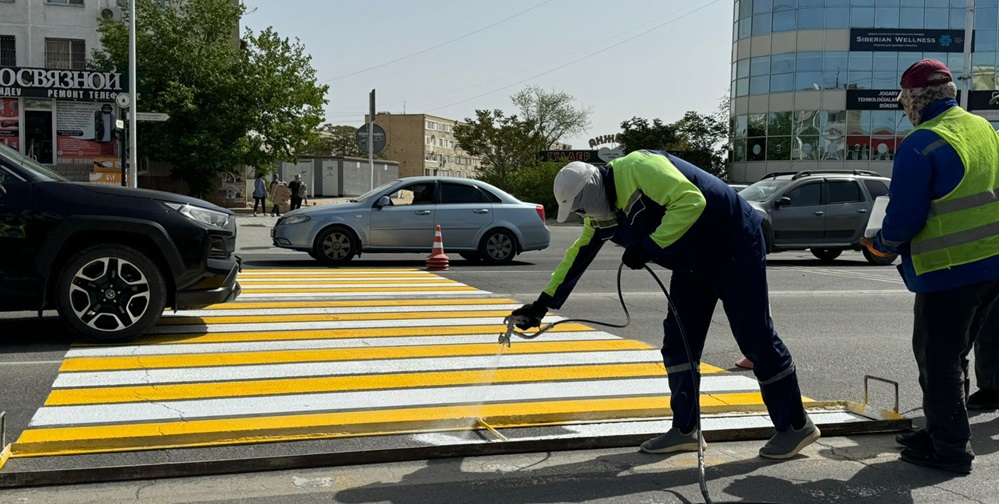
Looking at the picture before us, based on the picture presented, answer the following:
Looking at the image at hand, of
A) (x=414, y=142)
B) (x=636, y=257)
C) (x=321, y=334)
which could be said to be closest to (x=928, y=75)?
(x=636, y=257)

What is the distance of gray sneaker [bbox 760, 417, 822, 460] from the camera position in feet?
16.0

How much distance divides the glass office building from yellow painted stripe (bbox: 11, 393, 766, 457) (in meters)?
48.4

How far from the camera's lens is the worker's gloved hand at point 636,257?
431 cm

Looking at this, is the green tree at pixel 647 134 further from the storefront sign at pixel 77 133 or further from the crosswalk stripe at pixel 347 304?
the crosswalk stripe at pixel 347 304

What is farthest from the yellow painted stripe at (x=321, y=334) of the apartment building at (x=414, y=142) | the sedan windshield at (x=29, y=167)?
the apartment building at (x=414, y=142)

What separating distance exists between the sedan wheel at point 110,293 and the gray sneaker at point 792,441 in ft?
16.5

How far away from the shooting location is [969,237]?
4.66 metres

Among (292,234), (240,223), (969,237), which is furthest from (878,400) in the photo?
(240,223)

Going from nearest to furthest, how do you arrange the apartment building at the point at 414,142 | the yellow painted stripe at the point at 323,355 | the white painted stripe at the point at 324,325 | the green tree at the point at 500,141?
the yellow painted stripe at the point at 323,355 < the white painted stripe at the point at 324,325 < the green tree at the point at 500,141 < the apartment building at the point at 414,142

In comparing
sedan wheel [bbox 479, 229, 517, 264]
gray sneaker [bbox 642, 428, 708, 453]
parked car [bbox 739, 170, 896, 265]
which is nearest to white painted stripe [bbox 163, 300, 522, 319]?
gray sneaker [bbox 642, 428, 708, 453]

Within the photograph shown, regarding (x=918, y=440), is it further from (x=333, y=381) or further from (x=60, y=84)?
(x=60, y=84)

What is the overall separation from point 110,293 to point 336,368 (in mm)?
2120

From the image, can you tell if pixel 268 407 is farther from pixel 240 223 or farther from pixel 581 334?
pixel 240 223

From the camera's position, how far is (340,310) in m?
9.79
